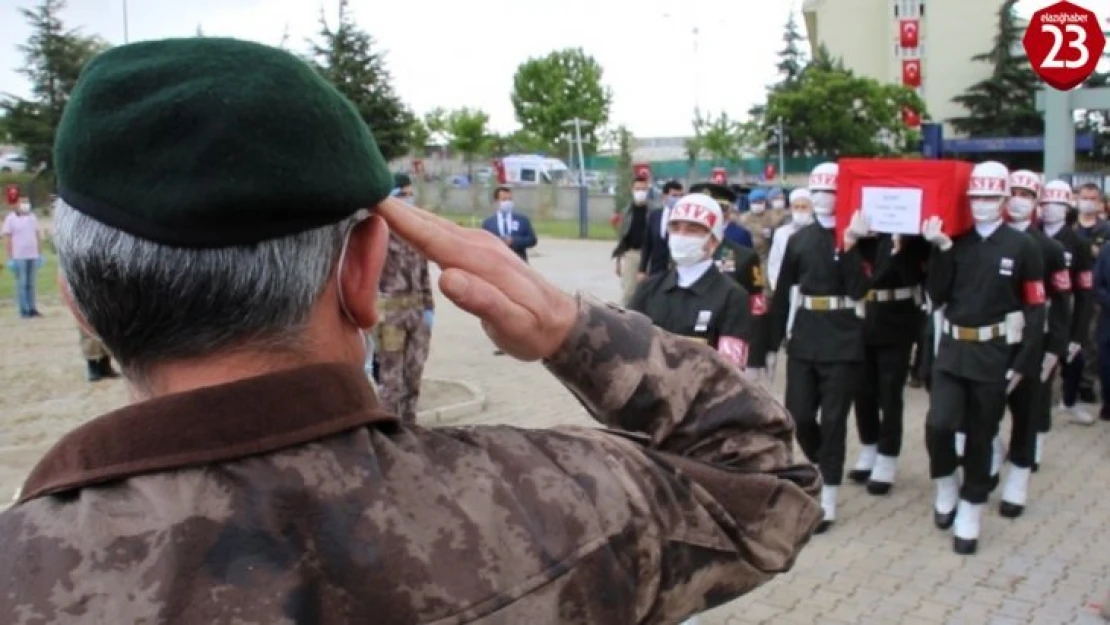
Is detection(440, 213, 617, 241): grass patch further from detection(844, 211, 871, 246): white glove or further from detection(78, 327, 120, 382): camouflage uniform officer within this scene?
detection(844, 211, 871, 246): white glove

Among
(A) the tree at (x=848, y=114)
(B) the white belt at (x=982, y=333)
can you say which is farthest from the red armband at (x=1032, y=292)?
(A) the tree at (x=848, y=114)

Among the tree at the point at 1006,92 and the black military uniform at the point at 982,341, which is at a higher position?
the tree at the point at 1006,92

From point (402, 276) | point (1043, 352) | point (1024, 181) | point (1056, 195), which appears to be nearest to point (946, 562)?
point (1043, 352)

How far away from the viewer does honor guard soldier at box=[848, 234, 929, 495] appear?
23.4 feet

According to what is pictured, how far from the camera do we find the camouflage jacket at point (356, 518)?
1.07 metres

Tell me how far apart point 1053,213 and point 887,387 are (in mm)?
3309

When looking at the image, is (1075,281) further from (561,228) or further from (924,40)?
(924,40)

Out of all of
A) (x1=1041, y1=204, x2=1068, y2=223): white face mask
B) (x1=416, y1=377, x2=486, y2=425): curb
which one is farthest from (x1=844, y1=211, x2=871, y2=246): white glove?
(x1=1041, y1=204, x2=1068, y2=223): white face mask

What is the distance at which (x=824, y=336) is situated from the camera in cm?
675

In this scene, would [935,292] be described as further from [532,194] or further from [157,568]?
[532,194]

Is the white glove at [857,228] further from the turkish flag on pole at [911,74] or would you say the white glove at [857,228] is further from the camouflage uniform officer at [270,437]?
the turkish flag on pole at [911,74]

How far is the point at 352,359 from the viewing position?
127 centimetres

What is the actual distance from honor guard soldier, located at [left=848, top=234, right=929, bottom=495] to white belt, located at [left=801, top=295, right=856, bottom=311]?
327 mm

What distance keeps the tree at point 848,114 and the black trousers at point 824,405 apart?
47640mm
